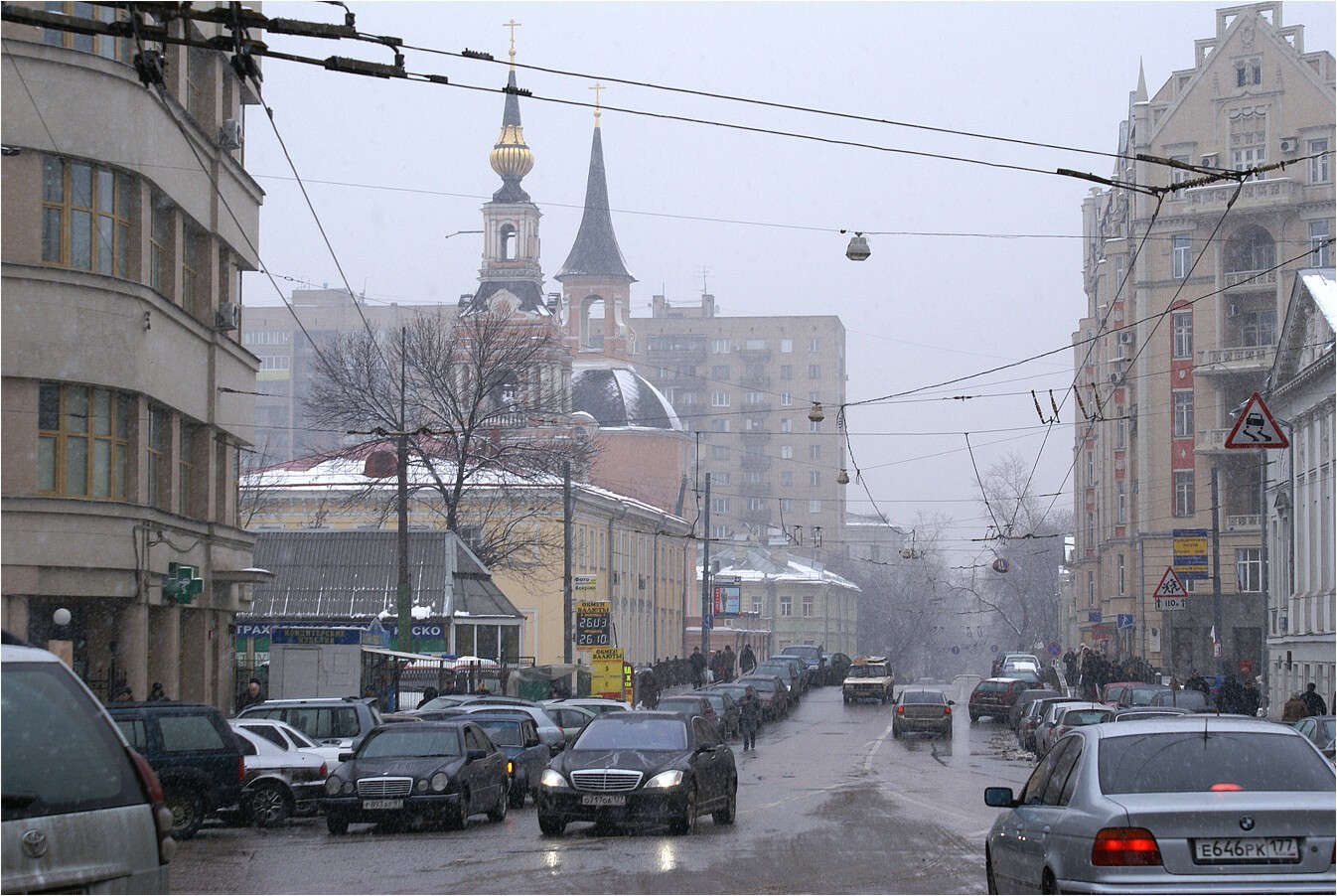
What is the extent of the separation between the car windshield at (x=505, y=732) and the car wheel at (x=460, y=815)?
491 centimetres

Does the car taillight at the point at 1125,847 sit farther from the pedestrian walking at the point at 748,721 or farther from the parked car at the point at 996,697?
the parked car at the point at 996,697

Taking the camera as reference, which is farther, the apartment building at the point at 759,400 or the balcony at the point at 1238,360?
the apartment building at the point at 759,400

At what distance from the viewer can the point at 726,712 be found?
42094 mm

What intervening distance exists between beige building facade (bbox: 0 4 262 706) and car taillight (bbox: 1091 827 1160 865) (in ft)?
61.0

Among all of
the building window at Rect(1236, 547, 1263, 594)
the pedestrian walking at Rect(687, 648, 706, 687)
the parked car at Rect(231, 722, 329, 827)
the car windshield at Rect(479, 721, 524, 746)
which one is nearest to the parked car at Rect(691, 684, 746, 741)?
the car windshield at Rect(479, 721, 524, 746)

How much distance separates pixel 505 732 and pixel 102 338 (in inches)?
351

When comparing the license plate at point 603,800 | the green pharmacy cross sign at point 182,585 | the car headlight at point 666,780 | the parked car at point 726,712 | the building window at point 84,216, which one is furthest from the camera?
the parked car at point 726,712

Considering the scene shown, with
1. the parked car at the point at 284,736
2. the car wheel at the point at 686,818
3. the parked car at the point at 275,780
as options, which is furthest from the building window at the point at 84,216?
the car wheel at the point at 686,818

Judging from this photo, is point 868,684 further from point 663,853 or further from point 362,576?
point 663,853

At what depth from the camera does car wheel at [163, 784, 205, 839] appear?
18297 millimetres

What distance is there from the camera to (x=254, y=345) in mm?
185625

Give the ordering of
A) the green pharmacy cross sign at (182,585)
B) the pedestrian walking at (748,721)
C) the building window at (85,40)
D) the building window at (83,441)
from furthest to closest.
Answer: the pedestrian walking at (748,721)
the green pharmacy cross sign at (182,585)
the building window at (83,441)
the building window at (85,40)

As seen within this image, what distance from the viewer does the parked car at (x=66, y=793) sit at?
5.86 m

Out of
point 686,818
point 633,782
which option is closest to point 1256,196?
point 686,818
